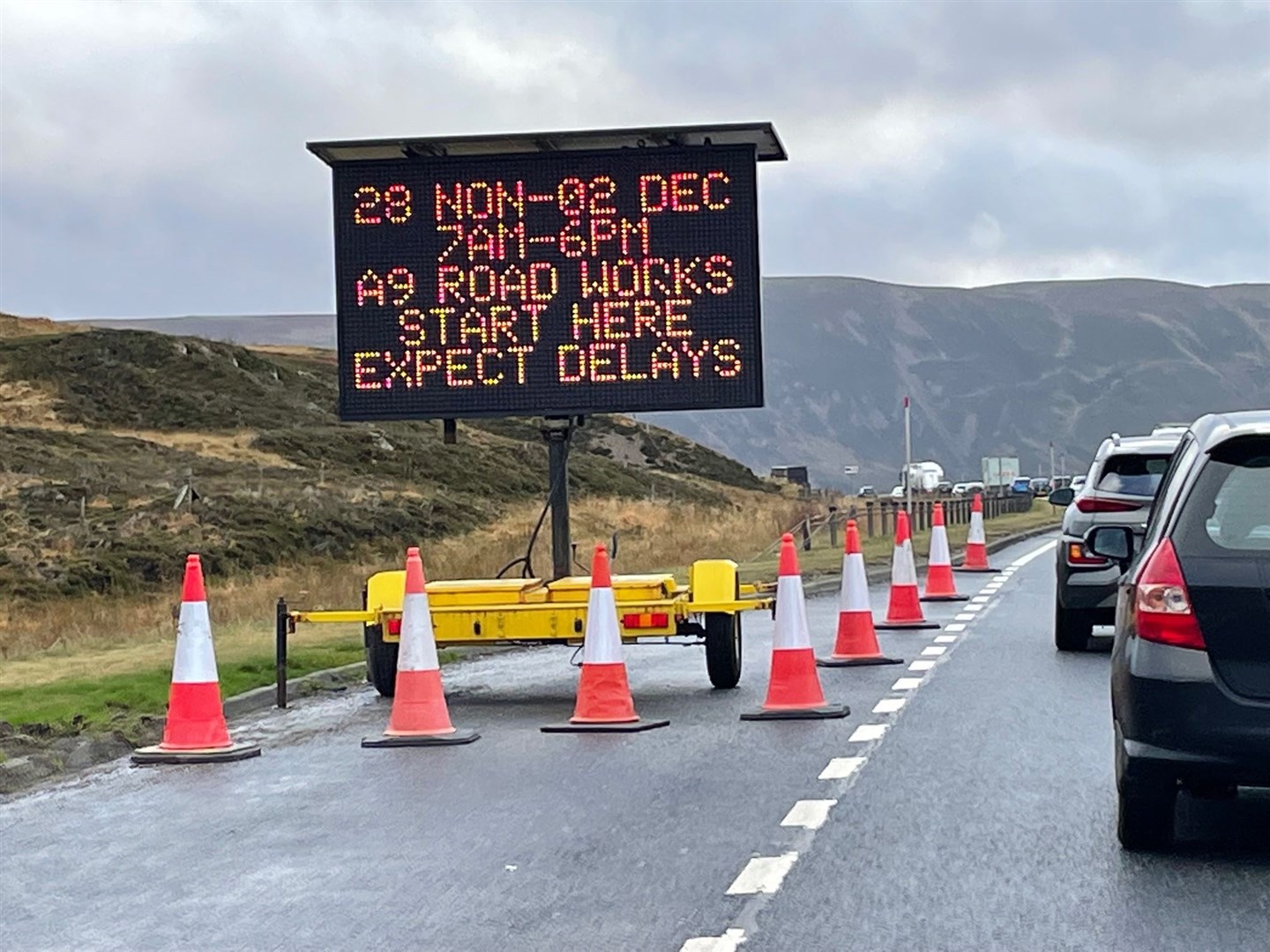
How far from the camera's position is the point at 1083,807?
9.16 m

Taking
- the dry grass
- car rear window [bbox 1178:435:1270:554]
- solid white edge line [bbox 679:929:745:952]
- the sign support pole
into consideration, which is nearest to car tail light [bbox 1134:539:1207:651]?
car rear window [bbox 1178:435:1270:554]

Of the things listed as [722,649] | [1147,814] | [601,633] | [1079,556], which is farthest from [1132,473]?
[1147,814]

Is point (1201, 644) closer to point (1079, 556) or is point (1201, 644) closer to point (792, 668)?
point (792, 668)

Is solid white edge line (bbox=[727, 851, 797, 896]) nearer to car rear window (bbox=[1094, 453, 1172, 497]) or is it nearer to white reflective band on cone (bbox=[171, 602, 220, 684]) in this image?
white reflective band on cone (bbox=[171, 602, 220, 684])

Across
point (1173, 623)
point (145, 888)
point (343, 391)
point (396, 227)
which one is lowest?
point (145, 888)

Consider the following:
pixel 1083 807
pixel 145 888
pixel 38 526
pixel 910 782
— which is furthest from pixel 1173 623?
pixel 38 526

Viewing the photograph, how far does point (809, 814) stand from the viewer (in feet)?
29.8

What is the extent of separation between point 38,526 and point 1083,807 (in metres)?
39.9

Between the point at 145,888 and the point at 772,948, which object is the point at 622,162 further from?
the point at 772,948

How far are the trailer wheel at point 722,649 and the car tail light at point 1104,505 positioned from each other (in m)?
3.82

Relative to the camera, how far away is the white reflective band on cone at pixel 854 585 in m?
16.0

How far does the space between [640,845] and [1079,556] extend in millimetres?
9595

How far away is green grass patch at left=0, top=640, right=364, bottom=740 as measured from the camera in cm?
1353

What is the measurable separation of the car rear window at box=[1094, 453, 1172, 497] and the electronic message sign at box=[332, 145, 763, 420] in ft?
Result: 10.6
